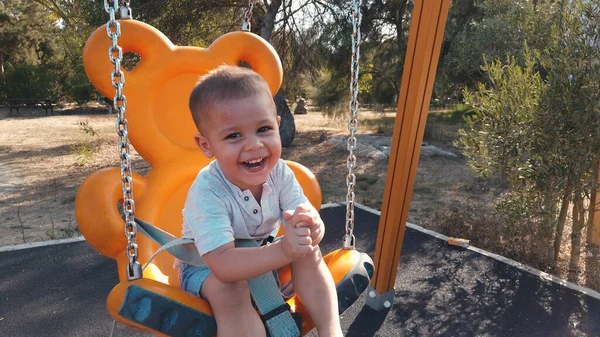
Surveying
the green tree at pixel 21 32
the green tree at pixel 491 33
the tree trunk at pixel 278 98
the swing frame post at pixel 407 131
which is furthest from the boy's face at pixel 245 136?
the green tree at pixel 21 32

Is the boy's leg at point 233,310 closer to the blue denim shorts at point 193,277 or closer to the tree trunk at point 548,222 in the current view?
the blue denim shorts at point 193,277

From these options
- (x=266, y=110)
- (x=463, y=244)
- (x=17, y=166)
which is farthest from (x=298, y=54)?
(x=266, y=110)

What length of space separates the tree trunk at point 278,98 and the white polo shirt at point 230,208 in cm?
632

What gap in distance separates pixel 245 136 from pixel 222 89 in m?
0.15

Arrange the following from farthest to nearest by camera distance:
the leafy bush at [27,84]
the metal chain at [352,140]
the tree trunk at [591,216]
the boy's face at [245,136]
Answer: the leafy bush at [27,84]
the tree trunk at [591,216]
the metal chain at [352,140]
the boy's face at [245,136]

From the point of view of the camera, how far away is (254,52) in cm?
247

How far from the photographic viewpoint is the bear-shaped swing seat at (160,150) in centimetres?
189

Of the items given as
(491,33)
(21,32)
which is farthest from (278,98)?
(21,32)

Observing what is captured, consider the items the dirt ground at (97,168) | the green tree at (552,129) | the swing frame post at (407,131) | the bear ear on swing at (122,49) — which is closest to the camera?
the bear ear on swing at (122,49)

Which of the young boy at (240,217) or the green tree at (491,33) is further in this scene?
the green tree at (491,33)

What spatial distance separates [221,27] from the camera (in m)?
7.94

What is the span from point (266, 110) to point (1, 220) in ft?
15.4

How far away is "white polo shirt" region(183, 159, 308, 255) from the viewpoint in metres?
1.36

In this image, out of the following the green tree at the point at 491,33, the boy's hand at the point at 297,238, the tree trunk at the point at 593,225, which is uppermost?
the green tree at the point at 491,33
